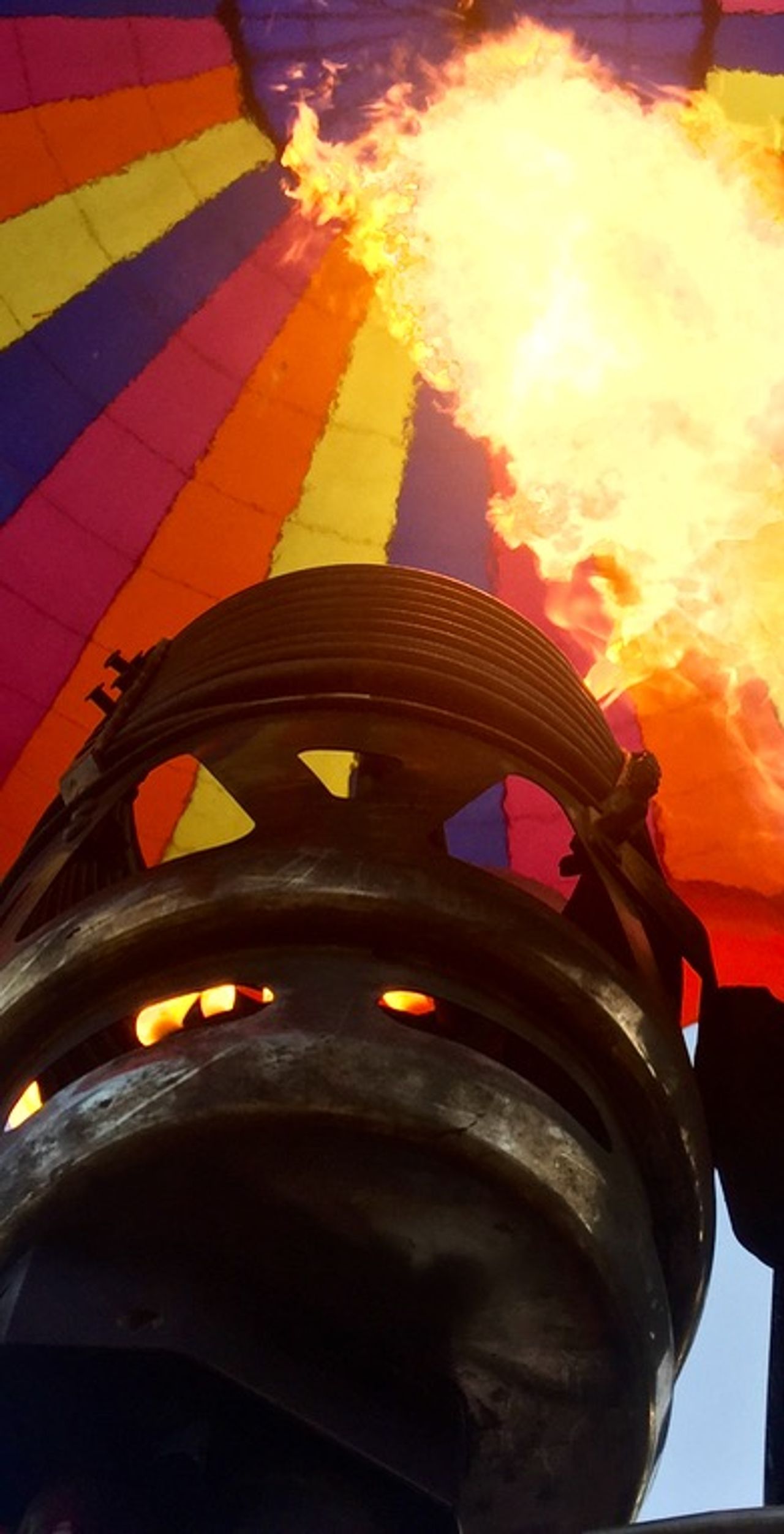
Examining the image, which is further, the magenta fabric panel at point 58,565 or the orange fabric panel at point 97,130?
the magenta fabric panel at point 58,565

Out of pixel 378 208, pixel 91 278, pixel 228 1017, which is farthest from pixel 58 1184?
pixel 378 208

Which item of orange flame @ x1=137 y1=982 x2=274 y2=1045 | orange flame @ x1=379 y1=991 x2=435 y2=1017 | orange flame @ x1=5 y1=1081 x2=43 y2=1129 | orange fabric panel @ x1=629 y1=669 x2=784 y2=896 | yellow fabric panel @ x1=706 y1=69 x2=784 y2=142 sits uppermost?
yellow fabric panel @ x1=706 y1=69 x2=784 y2=142

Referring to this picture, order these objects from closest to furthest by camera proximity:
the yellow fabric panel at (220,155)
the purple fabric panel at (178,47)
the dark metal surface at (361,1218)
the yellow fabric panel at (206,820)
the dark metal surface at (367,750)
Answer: the dark metal surface at (361,1218), the dark metal surface at (367,750), the purple fabric panel at (178,47), the yellow fabric panel at (206,820), the yellow fabric panel at (220,155)

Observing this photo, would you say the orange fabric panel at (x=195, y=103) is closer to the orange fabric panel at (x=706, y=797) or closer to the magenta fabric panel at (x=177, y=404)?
the magenta fabric panel at (x=177, y=404)

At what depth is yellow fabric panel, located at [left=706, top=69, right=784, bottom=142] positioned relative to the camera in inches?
175

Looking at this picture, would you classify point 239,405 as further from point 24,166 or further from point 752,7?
point 752,7

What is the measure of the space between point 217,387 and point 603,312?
121 cm

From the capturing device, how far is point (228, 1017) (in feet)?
5.37

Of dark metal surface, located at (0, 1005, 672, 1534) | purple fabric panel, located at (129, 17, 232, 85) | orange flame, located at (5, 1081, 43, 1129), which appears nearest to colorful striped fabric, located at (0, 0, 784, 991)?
purple fabric panel, located at (129, 17, 232, 85)

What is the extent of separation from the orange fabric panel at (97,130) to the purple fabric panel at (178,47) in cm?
3

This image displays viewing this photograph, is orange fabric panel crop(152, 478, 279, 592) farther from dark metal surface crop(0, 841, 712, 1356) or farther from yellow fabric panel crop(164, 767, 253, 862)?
dark metal surface crop(0, 841, 712, 1356)

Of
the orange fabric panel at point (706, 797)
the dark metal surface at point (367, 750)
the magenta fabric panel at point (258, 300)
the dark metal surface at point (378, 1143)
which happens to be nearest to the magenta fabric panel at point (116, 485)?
the magenta fabric panel at point (258, 300)

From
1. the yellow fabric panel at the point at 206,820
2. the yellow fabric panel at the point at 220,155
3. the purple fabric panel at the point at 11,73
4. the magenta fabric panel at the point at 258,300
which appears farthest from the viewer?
the magenta fabric panel at the point at 258,300

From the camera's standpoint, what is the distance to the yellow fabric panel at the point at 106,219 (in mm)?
4539
